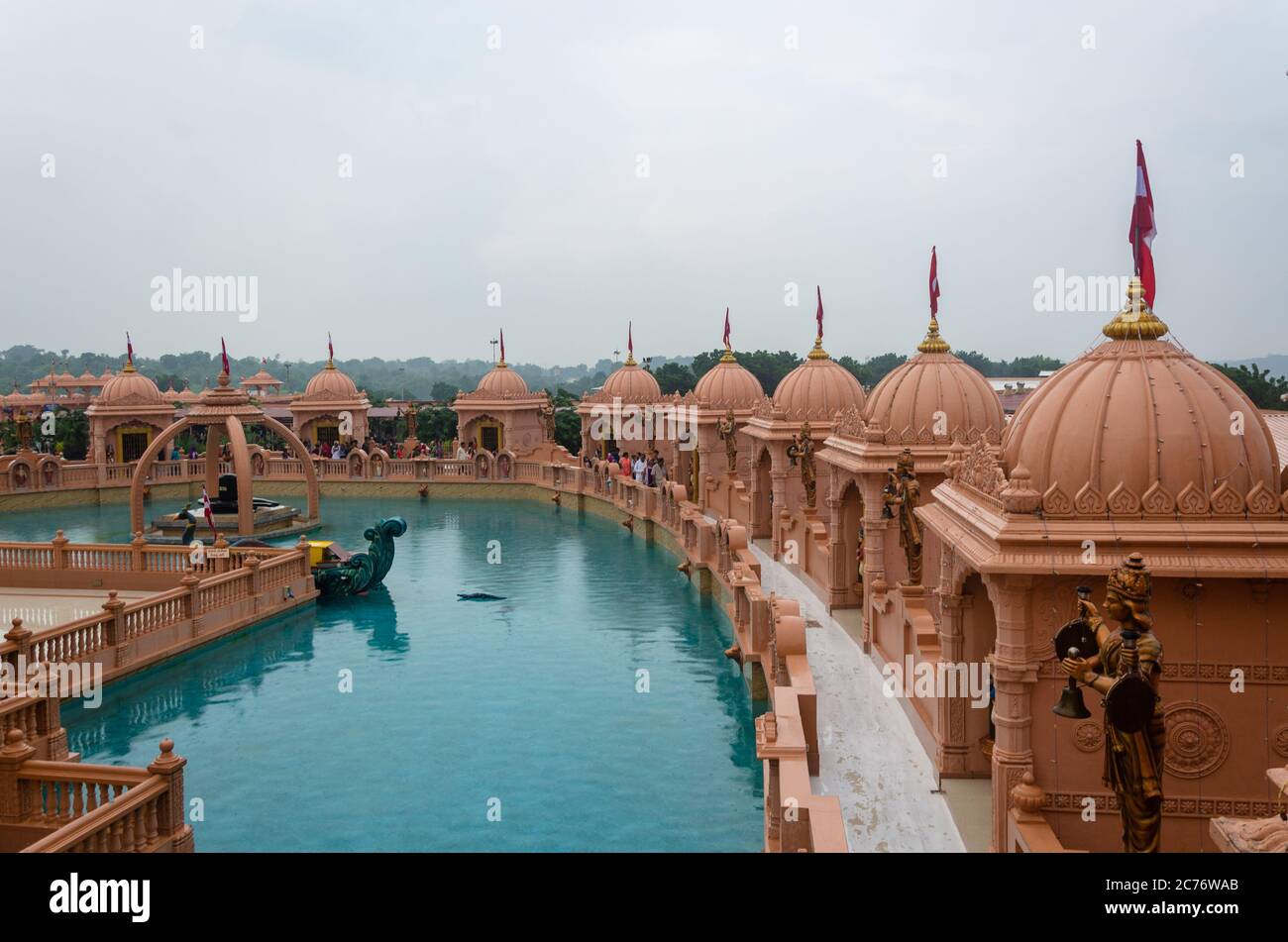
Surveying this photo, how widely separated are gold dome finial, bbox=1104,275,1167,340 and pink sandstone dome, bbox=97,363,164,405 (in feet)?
154

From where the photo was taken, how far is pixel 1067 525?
30.0ft

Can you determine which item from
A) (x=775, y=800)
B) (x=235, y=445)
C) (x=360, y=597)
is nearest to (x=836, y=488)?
(x=775, y=800)

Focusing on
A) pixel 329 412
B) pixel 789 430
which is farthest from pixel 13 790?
pixel 329 412

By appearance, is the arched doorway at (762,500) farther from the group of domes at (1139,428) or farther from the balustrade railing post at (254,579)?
the group of domes at (1139,428)

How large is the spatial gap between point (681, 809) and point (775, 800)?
346cm

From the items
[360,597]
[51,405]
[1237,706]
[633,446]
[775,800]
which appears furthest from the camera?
[51,405]

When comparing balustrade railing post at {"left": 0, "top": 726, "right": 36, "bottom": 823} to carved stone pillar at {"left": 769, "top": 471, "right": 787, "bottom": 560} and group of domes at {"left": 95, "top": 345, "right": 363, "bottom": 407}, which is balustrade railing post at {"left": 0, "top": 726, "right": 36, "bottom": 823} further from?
group of domes at {"left": 95, "top": 345, "right": 363, "bottom": 407}

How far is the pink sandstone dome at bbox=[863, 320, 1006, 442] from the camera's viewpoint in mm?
18109

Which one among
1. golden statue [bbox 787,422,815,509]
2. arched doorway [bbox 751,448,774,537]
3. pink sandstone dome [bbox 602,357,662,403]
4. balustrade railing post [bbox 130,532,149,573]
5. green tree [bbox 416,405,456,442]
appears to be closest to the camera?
golden statue [bbox 787,422,815,509]

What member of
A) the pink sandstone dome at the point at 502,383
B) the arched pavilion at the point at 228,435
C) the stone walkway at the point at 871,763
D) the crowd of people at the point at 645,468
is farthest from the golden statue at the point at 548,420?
the stone walkway at the point at 871,763

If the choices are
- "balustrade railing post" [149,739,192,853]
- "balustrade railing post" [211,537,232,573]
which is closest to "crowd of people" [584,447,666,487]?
"balustrade railing post" [211,537,232,573]

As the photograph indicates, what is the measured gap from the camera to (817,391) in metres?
27.1

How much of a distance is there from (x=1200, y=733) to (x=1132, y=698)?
4341mm
